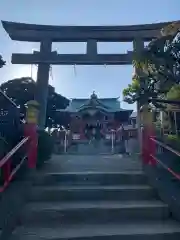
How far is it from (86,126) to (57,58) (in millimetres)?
15656

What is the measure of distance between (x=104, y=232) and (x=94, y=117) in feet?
75.7

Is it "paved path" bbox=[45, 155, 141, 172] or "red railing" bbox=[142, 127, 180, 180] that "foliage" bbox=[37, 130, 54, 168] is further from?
"red railing" bbox=[142, 127, 180, 180]

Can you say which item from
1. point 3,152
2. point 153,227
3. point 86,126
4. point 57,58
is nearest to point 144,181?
point 153,227

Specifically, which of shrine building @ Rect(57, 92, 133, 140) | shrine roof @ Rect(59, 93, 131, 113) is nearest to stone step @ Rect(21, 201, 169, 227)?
shrine building @ Rect(57, 92, 133, 140)

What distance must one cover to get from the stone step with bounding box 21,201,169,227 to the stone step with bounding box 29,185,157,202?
1.10 feet

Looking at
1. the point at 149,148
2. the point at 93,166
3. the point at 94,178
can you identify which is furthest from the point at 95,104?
the point at 94,178

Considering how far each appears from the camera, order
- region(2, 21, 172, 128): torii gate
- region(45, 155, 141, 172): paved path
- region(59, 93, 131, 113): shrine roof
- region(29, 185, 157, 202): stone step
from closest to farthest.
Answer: region(29, 185, 157, 202): stone step, region(45, 155, 141, 172): paved path, region(2, 21, 172, 128): torii gate, region(59, 93, 131, 113): shrine roof

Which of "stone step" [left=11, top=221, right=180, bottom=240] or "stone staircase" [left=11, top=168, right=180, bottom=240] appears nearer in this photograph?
"stone step" [left=11, top=221, right=180, bottom=240]

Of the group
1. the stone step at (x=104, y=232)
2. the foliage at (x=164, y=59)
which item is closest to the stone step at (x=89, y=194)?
the stone step at (x=104, y=232)

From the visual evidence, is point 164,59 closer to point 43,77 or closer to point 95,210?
point 43,77

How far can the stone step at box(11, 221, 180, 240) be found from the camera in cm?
384

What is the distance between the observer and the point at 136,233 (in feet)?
12.9

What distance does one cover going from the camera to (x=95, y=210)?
451 cm

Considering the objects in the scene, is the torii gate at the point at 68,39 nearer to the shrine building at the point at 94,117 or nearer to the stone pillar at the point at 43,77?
the stone pillar at the point at 43,77
